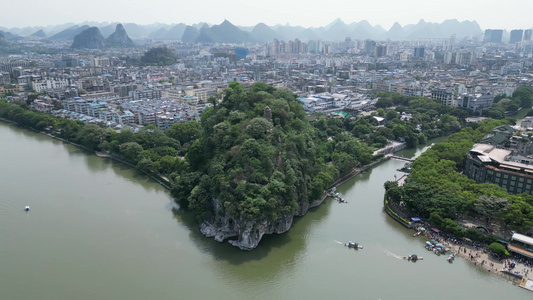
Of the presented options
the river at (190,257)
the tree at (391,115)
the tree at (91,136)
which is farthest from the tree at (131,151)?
the tree at (391,115)

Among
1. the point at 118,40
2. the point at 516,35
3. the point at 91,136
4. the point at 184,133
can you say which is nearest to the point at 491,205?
the point at 184,133

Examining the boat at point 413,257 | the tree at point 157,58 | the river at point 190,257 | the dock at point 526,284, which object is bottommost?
the river at point 190,257

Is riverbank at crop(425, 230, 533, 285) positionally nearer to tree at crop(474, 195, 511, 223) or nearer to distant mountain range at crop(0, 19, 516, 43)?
tree at crop(474, 195, 511, 223)

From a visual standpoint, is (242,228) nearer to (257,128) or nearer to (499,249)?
(257,128)

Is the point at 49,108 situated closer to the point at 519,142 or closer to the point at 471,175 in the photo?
the point at 471,175

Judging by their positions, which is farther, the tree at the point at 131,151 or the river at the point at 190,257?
the tree at the point at 131,151

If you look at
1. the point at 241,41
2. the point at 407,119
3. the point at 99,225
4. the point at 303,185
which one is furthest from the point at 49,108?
the point at 241,41

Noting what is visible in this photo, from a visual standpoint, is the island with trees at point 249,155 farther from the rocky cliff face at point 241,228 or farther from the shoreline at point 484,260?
the shoreline at point 484,260

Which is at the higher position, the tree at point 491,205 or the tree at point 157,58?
the tree at point 157,58
